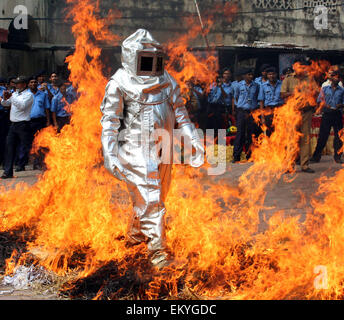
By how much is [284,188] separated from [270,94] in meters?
3.00

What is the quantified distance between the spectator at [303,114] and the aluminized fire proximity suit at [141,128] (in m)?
5.73

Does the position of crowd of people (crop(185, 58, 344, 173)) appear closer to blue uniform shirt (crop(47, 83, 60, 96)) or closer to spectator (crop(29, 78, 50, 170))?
blue uniform shirt (crop(47, 83, 60, 96))

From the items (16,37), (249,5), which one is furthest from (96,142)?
(249,5)

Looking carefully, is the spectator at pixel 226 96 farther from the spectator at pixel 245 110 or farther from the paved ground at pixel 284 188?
the paved ground at pixel 284 188

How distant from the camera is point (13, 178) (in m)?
9.92

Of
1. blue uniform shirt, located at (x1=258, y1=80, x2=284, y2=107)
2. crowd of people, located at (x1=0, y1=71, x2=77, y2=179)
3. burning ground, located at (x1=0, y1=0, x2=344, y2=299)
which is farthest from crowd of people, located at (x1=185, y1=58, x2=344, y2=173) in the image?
crowd of people, located at (x1=0, y1=71, x2=77, y2=179)

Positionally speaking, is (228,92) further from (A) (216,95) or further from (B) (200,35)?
(B) (200,35)

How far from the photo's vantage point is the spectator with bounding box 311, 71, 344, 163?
36.1ft

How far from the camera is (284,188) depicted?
8500mm

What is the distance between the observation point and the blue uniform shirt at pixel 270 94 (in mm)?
10766

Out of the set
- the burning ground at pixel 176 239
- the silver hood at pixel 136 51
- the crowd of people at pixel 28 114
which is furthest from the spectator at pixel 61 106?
the silver hood at pixel 136 51

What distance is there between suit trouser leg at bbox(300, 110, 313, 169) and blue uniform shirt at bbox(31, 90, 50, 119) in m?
5.42

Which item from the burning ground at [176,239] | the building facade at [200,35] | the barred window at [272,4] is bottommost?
the burning ground at [176,239]

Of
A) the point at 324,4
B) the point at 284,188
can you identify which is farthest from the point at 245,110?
the point at 324,4
